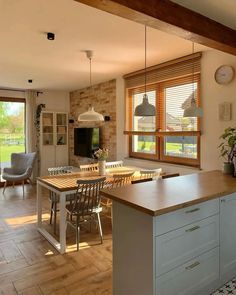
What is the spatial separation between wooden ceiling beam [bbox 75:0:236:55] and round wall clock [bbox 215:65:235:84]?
1.72ft

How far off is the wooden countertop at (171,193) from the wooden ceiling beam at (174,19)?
4.42 feet

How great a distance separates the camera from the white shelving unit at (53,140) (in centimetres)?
667

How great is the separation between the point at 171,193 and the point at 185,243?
394 millimetres

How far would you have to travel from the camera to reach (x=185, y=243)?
1827 millimetres

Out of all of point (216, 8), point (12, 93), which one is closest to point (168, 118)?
point (216, 8)

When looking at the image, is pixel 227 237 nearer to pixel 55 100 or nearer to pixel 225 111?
pixel 225 111

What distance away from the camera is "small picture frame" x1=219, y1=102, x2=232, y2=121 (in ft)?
10.5

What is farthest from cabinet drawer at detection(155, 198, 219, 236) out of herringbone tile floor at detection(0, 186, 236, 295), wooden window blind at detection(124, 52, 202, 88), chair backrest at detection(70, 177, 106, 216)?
wooden window blind at detection(124, 52, 202, 88)

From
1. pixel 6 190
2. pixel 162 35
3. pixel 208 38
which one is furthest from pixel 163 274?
pixel 6 190

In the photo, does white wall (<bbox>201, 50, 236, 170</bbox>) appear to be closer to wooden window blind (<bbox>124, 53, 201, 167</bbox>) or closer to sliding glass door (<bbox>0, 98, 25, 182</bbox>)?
wooden window blind (<bbox>124, 53, 201, 167</bbox>)

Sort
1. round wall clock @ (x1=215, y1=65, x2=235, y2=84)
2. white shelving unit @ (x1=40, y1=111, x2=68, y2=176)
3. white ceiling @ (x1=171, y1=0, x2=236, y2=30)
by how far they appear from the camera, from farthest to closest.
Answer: white shelving unit @ (x1=40, y1=111, x2=68, y2=176), round wall clock @ (x1=215, y1=65, x2=235, y2=84), white ceiling @ (x1=171, y1=0, x2=236, y2=30)

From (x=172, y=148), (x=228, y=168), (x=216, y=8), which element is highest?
(x=216, y=8)

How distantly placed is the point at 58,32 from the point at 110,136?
2.86 metres

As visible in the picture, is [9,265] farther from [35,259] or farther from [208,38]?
[208,38]
